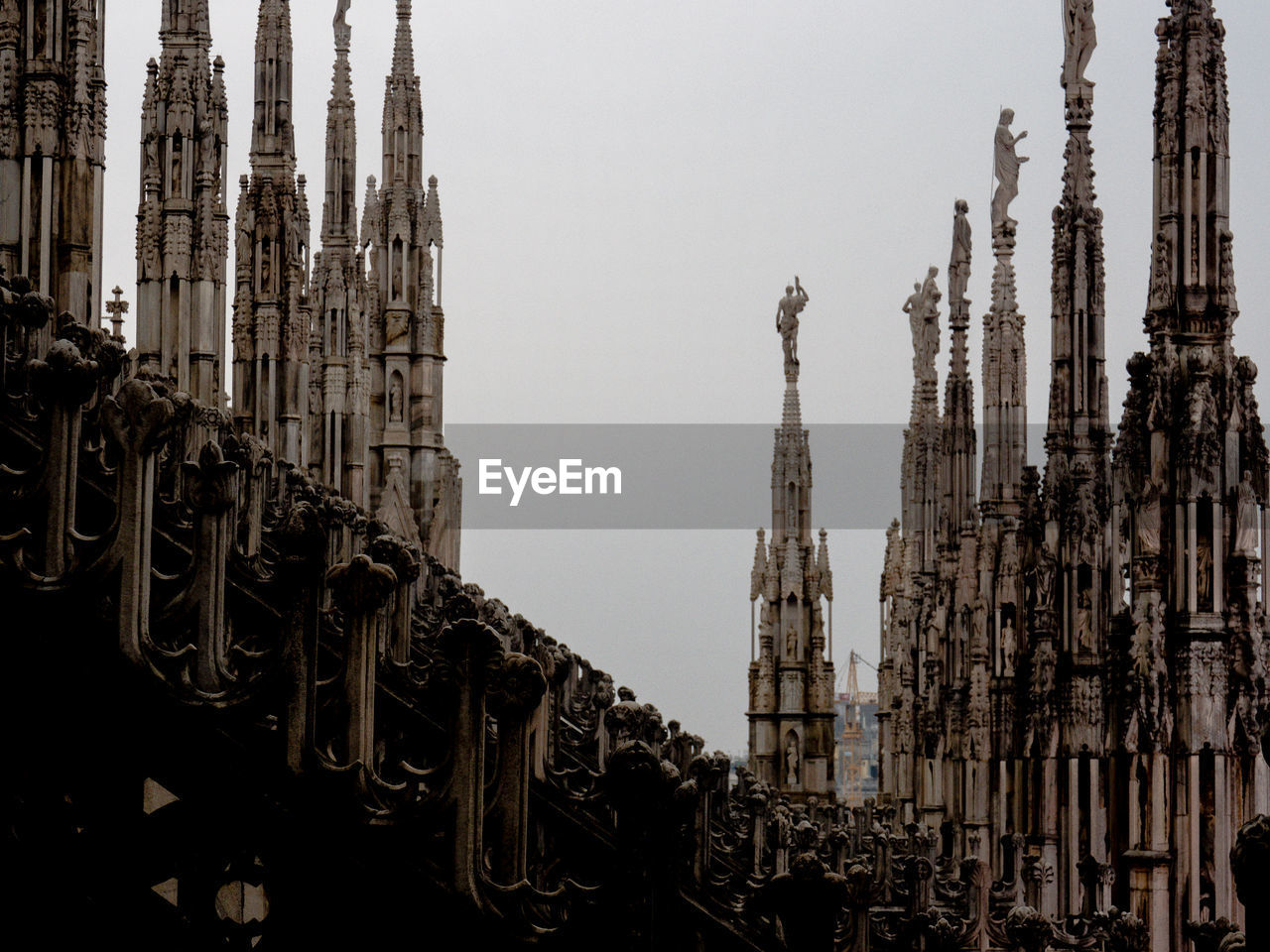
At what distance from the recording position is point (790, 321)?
1617 inches

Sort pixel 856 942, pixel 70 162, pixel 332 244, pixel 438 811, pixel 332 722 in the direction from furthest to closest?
pixel 332 244
pixel 70 162
pixel 856 942
pixel 332 722
pixel 438 811

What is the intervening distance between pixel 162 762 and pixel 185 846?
19 centimetres

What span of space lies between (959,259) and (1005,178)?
6.55 m

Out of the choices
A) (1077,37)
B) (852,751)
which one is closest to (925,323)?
(1077,37)

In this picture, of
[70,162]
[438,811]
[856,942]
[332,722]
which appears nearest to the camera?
[438,811]

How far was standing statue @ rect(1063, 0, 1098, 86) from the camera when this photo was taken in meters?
18.6

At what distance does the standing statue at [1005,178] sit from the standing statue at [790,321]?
12773mm

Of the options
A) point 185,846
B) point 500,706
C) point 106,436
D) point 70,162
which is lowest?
point 185,846

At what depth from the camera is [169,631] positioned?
4.27m

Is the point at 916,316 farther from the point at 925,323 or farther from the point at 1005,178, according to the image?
the point at 1005,178

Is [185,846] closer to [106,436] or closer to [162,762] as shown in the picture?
[162,762]

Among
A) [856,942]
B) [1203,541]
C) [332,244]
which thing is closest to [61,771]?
[856,942]

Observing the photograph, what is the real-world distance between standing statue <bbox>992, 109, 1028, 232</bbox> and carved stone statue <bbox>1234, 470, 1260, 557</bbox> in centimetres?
1576

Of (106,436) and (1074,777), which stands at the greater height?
(106,436)
